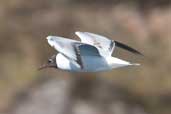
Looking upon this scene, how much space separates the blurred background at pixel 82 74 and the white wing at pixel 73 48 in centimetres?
584

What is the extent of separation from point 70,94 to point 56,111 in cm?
29

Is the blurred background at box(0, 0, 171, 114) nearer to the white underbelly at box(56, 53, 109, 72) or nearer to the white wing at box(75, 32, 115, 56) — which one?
the white wing at box(75, 32, 115, 56)

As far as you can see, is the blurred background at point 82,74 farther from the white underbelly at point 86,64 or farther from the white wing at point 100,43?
the white underbelly at point 86,64

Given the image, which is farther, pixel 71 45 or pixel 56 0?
pixel 56 0

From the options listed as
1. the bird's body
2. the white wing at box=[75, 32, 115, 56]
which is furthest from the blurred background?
the bird's body

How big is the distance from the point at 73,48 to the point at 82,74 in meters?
6.23

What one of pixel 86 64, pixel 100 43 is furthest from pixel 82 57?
pixel 100 43

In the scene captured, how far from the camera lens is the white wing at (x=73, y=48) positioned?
6.62 ft

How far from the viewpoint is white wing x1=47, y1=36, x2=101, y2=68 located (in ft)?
6.62

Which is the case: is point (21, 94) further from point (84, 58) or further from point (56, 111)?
point (84, 58)

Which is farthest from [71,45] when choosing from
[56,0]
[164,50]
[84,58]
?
[56,0]

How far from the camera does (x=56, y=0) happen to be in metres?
8.99

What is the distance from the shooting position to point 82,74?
8258mm

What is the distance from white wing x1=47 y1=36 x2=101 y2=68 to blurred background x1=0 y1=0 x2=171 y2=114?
5835mm
